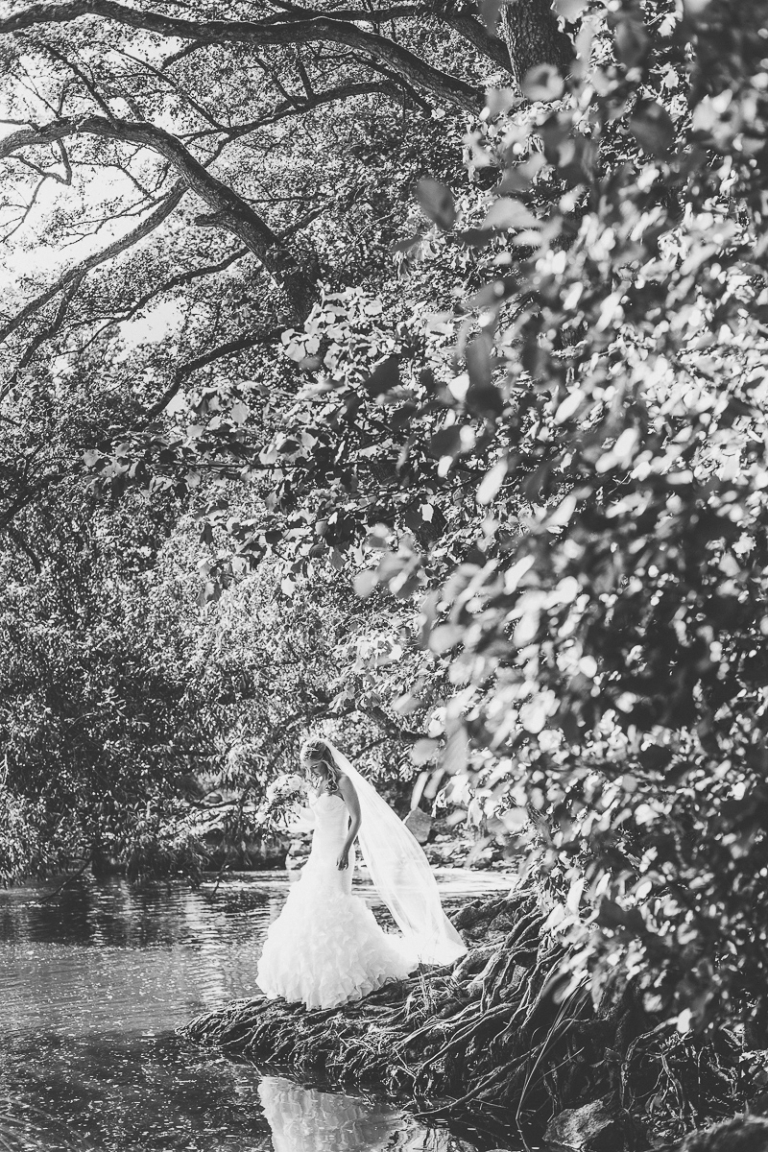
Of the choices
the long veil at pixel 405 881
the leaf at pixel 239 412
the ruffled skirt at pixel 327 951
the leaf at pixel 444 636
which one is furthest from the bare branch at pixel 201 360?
the leaf at pixel 444 636

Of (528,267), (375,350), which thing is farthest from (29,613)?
(528,267)

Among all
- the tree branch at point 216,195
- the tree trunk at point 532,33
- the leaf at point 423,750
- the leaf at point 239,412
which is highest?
the tree branch at point 216,195

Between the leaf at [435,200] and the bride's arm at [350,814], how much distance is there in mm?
8388

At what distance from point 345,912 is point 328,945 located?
0.35 meters

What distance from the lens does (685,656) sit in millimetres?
2256

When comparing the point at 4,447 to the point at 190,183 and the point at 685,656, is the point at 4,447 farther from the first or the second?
the point at 685,656

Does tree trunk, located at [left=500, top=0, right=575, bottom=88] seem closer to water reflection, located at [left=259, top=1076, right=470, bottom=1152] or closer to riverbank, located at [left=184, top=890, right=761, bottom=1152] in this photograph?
riverbank, located at [left=184, top=890, right=761, bottom=1152]

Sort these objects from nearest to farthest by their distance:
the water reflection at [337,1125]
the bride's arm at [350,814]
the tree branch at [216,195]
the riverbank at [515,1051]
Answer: the riverbank at [515,1051]
the water reflection at [337,1125]
the bride's arm at [350,814]
the tree branch at [216,195]

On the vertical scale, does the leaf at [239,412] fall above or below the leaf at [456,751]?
above

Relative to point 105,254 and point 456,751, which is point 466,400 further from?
point 105,254

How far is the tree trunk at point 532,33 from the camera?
22.7ft

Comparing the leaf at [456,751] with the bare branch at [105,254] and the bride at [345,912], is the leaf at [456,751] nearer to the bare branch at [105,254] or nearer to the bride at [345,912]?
the bride at [345,912]

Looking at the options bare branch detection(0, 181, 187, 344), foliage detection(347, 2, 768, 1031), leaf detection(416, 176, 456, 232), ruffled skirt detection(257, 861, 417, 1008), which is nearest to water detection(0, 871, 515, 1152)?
ruffled skirt detection(257, 861, 417, 1008)

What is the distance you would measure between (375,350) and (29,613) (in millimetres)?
14318
